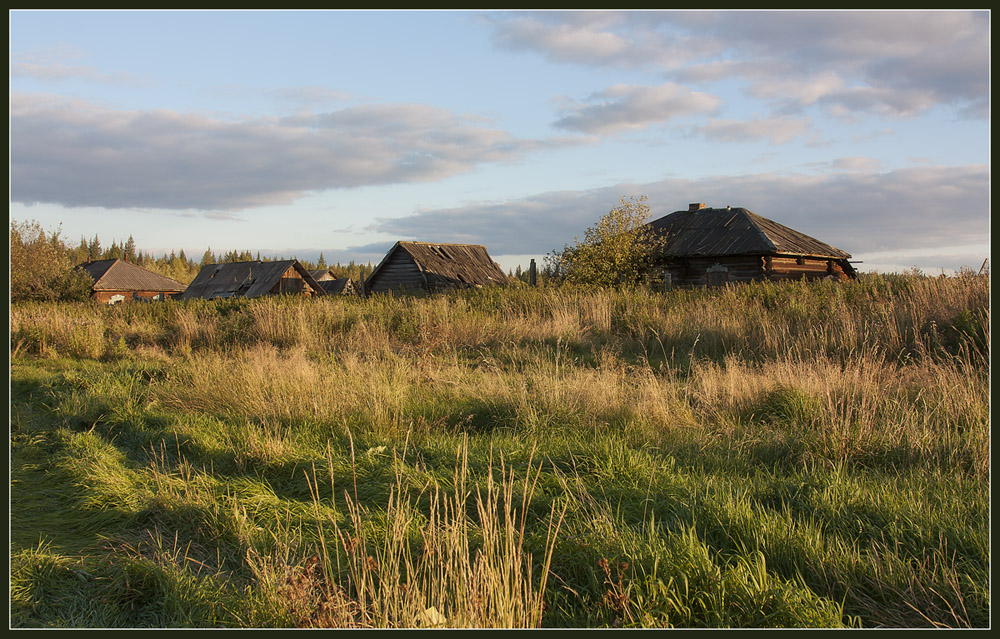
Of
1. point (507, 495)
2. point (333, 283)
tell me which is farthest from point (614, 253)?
point (333, 283)

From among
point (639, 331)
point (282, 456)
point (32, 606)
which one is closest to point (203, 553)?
point (32, 606)

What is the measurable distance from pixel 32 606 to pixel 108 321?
1523 centimetres

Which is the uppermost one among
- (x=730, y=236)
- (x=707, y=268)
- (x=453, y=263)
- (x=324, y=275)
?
(x=730, y=236)

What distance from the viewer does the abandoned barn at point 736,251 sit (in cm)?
2831

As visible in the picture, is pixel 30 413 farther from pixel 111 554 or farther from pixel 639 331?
pixel 639 331

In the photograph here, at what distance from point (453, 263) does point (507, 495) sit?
112 ft

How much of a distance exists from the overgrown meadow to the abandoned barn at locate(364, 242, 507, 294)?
79.7 feet

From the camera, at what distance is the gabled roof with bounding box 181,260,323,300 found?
4994 centimetres

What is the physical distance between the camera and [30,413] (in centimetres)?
744

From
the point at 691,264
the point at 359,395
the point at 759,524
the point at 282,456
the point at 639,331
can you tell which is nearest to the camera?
the point at 759,524

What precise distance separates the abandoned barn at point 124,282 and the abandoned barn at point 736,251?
45023 mm

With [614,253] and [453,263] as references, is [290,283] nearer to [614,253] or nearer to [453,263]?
[453,263]

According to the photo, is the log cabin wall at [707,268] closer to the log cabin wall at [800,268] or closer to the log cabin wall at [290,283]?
the log cabin wall at [800,268]

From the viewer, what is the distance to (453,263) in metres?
37.0
